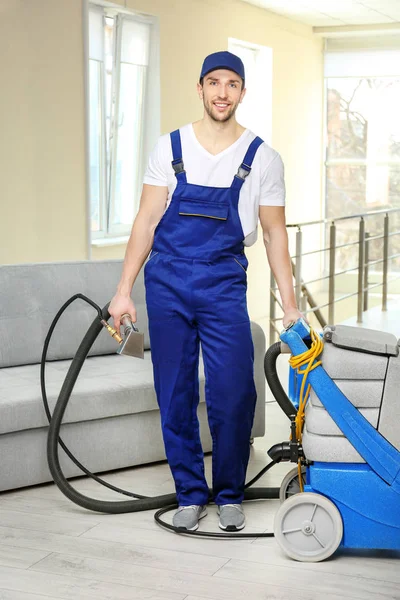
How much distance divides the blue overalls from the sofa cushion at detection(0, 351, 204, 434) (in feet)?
1.60

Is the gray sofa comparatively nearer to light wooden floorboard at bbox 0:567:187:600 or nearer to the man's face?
light wooden floorboard at bbox 0:567:187:600

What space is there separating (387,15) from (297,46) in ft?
2.96

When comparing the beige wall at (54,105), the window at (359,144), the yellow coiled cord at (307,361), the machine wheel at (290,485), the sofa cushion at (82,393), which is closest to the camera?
the yellow coiled cord at (307,361)

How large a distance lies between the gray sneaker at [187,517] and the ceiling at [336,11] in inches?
223

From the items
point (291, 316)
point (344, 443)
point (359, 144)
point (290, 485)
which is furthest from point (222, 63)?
point (359, 144)

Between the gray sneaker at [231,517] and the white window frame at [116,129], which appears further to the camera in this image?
the white window frame at [116,129]

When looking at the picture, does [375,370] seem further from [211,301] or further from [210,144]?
[210,144]

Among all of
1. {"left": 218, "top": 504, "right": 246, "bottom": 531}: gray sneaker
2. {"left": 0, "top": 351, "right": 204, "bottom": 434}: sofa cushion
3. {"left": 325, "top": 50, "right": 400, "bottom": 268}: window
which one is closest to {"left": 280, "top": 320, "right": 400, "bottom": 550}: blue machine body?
{"left": 218, "top": 504, "right": 246, "bottom": 531}: gray sneaker

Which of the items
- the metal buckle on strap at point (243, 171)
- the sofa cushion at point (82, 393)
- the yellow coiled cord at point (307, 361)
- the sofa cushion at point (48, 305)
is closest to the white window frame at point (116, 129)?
the sofa cushion at point (48, 305)

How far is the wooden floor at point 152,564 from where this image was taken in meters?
2.13

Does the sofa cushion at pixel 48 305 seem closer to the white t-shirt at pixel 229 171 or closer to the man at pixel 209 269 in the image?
the man at pixel 209 269

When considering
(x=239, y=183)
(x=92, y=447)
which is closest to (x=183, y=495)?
(x=92, y=447)

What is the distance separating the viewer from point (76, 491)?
2.70 meters

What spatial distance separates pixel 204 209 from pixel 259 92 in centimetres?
588
